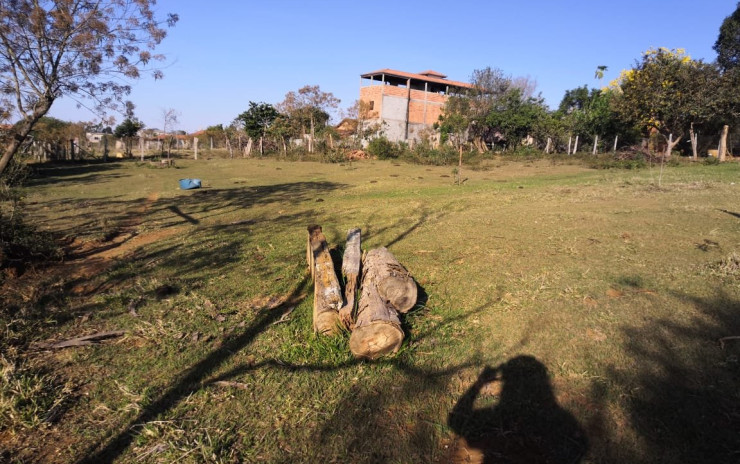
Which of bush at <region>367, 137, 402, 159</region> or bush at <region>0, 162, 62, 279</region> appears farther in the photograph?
bush at <region>367, 137, 402, 159</region>

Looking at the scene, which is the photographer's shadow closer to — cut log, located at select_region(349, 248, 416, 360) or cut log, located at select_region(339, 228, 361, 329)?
cut log, located at select_region(349, 248, 416, 360)

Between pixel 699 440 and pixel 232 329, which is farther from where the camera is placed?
pixel 232 329

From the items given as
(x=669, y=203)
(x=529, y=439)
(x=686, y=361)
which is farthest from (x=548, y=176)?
(x=529, y=439)

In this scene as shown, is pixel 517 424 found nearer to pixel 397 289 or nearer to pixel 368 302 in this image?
pixel 368 302

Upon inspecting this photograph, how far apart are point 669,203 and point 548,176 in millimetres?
8690

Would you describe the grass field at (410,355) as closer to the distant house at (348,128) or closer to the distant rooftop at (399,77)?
the distant house at (348,128)

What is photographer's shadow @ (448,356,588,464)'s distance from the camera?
2.76 meters

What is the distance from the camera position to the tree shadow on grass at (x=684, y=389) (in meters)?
2.68

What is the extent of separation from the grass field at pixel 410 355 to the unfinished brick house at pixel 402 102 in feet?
113

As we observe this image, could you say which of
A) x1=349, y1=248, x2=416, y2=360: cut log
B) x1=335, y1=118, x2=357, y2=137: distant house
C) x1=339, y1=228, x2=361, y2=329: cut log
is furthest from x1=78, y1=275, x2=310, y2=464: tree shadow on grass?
x1=335, y1=118, x2=357, y2=137: distant house

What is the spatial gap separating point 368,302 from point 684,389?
255 cm

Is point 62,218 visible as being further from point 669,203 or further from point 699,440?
point 669,203

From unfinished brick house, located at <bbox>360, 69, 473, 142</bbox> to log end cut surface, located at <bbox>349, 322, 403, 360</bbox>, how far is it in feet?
122

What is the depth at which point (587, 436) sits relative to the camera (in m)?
2.84
